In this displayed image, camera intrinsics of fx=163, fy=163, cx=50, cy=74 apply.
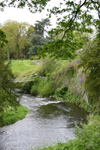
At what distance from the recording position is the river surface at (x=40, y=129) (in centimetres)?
837

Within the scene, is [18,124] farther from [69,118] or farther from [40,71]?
[40,71]

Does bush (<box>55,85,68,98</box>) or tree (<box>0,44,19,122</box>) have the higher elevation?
tree (<box>0,44,19,122</box>)

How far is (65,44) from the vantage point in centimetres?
484

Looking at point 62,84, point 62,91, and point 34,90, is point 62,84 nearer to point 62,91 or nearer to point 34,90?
point 62,91

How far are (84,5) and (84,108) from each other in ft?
38.4

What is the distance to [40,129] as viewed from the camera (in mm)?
10320

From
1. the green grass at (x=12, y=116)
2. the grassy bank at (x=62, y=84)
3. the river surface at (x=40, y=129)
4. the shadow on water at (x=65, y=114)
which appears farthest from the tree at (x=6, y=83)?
the grassy bank at (x=62, y=84)

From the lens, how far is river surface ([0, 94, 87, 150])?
27.5 ft

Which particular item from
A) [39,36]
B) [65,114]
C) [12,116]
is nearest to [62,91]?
[65,114]

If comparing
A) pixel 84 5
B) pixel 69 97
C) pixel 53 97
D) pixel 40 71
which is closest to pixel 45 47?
pixel 84 5

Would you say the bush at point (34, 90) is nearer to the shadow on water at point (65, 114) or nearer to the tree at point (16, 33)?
the shadow on water at point (65, 114)

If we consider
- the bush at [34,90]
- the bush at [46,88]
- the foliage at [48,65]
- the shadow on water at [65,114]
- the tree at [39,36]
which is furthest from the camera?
the tree at [39,36]

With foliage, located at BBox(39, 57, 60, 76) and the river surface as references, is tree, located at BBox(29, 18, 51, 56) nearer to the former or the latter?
foliage, located at BBox(39, 57, 60, 76)

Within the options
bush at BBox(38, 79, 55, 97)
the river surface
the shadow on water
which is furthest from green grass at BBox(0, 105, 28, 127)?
bush at BBox(38, 79, 55, 97)
